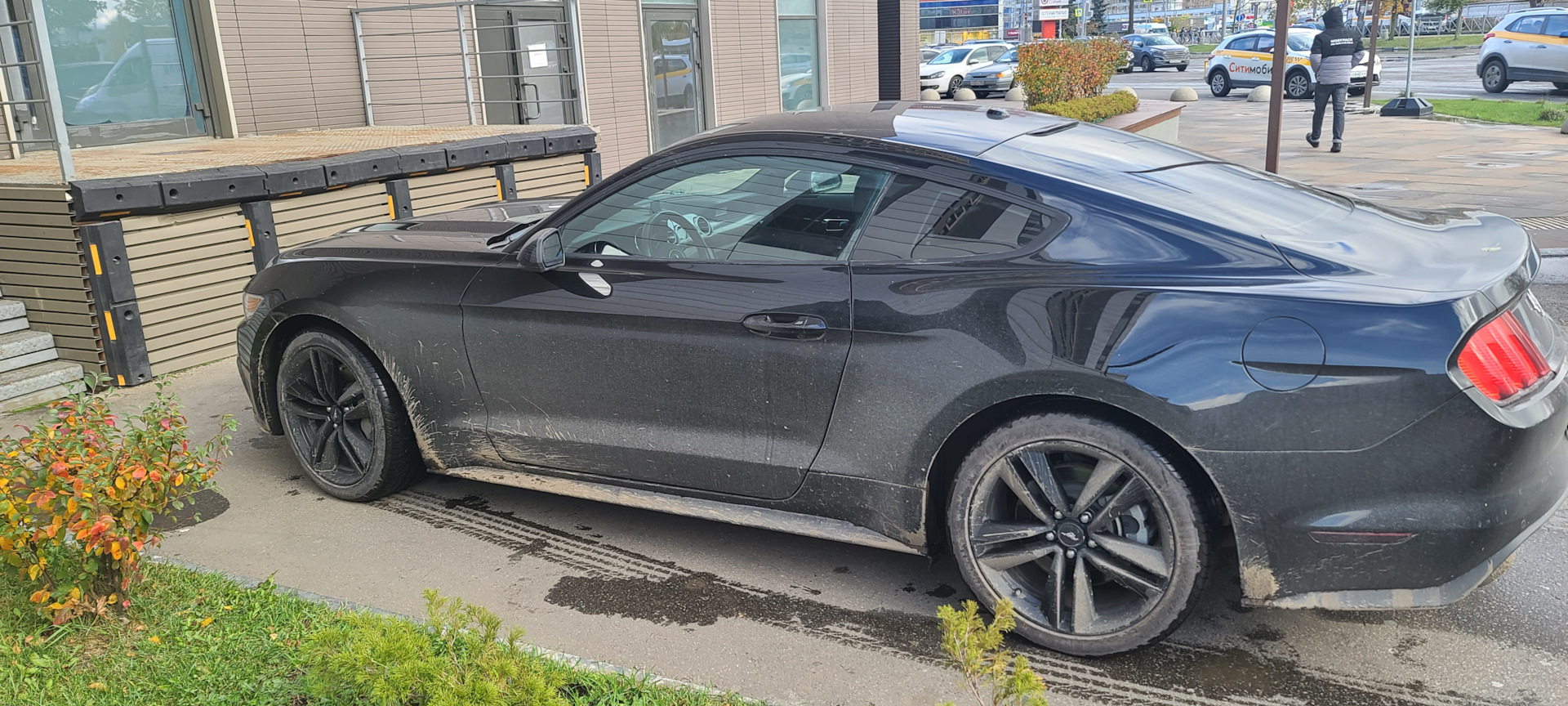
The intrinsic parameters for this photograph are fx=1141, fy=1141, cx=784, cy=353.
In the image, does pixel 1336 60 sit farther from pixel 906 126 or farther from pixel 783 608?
pixel 783 608

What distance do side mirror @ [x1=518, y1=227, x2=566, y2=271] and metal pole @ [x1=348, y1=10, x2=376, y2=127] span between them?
286 inches

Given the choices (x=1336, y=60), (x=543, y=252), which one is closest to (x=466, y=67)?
(x=543, y=252)

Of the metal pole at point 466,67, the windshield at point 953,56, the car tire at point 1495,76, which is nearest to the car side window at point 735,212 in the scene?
the metal pole at point 466,67

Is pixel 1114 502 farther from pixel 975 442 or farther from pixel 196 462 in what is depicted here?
pixel 196 462

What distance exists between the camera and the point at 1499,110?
68.6 feet

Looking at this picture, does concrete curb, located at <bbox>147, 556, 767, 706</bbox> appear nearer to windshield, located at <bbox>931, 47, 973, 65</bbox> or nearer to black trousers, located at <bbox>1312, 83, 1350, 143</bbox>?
black trousers, located at <bbox>1312, 83, 1350, 143</bbox>

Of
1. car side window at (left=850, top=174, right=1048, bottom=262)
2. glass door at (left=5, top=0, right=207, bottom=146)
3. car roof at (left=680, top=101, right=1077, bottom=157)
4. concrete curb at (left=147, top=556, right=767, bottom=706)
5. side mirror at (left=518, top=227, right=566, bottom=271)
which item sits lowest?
concrete curb at (left=147, top=556, right=767, bottom=706)

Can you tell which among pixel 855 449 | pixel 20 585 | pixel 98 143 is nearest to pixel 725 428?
pixel 855 449

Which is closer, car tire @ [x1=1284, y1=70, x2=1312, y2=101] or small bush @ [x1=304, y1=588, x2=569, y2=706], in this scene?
small bush @ [x1=304, y1=588, x2=569, y2=706]

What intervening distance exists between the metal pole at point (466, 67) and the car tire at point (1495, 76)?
24396mm

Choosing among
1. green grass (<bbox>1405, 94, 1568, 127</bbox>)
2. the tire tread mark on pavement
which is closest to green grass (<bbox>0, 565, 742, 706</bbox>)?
the tire tread mark on pavement

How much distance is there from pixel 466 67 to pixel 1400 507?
953cm

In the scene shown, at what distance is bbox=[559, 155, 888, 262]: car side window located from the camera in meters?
3.54

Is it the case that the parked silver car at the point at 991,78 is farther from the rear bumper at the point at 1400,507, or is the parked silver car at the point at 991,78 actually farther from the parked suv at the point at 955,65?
the rear bumper at the point at 1400,507
